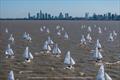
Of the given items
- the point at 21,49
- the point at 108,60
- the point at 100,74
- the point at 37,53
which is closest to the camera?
the point at 100,74

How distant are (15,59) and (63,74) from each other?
44.6 ft

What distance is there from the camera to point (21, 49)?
7669 centimetres

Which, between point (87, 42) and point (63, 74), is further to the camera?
point (87, 42)

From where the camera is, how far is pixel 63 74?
5122cm

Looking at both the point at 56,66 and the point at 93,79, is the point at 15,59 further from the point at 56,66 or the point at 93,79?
the point at 93,79

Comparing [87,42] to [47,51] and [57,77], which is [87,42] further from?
[57,77]

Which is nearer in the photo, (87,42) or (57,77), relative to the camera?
(57,77)

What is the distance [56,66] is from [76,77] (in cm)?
772

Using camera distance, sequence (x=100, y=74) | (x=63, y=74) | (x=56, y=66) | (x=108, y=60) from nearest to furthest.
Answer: (x=100, y=74)
(x=63, y=74)
(x=56, y=66)
(x=108, y=60)

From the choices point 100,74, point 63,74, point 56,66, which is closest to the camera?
point 100,74

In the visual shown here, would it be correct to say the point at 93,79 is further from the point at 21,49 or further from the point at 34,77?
the point at 21,49

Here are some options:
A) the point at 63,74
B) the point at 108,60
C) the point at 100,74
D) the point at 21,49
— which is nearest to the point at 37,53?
the point at 21,49

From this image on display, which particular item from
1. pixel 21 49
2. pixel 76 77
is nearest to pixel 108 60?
pixel 76 77

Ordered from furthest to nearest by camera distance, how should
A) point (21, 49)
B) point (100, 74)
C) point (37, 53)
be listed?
point (21, 49) → point (37, 53) → point (100, 74)
